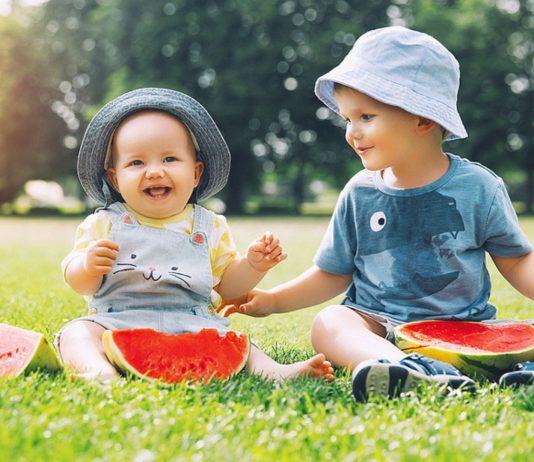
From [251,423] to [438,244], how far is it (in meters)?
1.60

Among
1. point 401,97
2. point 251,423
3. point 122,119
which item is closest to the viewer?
point 251,423

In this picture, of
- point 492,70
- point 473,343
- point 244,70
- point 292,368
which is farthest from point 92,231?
point 492,70

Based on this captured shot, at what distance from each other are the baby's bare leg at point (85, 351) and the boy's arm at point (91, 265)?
173 millimetres

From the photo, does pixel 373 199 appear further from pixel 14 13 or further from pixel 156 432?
pixel 14 13

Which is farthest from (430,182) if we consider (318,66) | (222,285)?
(318,66)

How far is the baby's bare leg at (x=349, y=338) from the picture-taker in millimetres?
3047

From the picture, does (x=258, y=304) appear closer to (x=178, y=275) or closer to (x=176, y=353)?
(x=178, y=275)

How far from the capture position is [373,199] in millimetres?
3648

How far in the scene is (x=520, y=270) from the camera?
348 centimetres

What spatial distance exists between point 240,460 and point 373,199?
79.4 inches

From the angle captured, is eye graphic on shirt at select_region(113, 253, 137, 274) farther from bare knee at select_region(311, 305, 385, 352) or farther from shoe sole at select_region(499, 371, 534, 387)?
shoe sole at select_region(499, 371, 534, 387)

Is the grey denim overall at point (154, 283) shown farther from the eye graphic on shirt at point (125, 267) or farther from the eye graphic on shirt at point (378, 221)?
the eye graphic on shirt at point (378, 221)

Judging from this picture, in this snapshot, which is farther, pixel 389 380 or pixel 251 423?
pixel 389 380

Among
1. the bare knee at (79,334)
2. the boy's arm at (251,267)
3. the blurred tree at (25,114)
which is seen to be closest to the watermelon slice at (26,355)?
the bare knee at (79,334)
